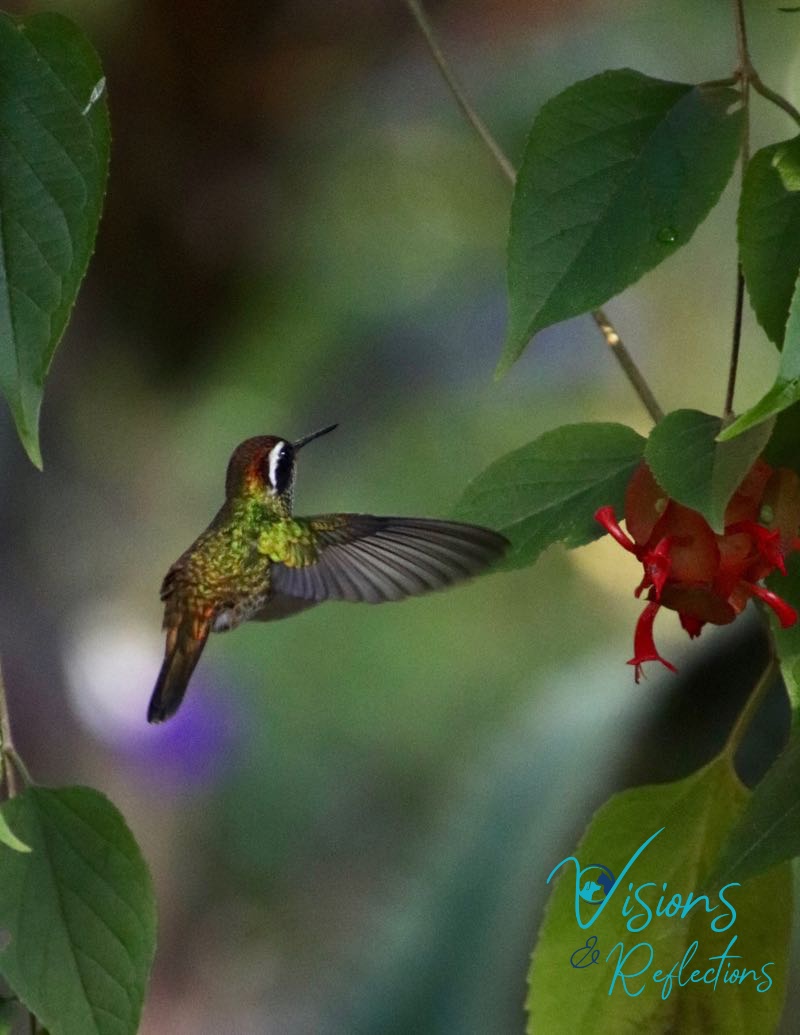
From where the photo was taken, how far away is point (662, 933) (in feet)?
1.78

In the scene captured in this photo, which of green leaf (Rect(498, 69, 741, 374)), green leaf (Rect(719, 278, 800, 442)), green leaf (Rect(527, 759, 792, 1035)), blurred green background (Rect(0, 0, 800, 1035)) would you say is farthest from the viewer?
blurred green background (Rect(0, 0, 800, 1035))

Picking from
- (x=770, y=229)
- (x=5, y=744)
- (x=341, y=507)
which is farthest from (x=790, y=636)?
(x=341, y=507)

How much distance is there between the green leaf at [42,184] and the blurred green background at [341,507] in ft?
2.40

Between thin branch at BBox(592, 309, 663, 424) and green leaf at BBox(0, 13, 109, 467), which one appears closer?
→ green leaf at BBox(0, 13, 109, 467)

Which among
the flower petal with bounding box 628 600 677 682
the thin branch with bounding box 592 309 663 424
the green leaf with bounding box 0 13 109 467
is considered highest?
the green leaf with bounding box 0 13 109 467

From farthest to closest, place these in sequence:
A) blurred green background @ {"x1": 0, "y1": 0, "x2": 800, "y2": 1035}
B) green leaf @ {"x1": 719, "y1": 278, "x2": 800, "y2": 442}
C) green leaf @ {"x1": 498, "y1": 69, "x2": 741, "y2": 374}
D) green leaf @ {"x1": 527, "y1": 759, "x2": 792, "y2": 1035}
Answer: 1. blurred green background @ {"x1": 0, "y1": 0, "x2": 800, "y2": 1035}
2. green leaf @ {"x1": 527, "y1": 759, "x2": 792, "y2": 1035}
3. green leaf @ {"x1": 498, "y1": 69, "x2": 741, "y2": 374}
4. green leaf @ {"x1": 719, "y1": 278, "x2": 800, "y2": 442}

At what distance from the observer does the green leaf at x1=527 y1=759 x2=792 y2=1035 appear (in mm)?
531

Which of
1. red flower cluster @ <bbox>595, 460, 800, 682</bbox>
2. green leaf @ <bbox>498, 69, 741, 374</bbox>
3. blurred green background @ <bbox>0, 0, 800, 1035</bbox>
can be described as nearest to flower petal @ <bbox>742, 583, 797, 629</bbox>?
red flower cluster @ <bbox>595, 460, 800, 682</bbox>

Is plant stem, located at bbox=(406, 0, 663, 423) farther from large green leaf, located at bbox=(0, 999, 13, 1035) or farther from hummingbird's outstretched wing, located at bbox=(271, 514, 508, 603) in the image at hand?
large green leaf, located at bbox=(0, 999, 13, 1035)

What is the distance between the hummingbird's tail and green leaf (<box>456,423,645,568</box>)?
0.11m

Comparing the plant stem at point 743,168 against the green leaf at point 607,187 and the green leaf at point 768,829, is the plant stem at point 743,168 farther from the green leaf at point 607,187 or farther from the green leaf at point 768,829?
the green leaf at point 768,829

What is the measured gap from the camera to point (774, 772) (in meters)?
0.42

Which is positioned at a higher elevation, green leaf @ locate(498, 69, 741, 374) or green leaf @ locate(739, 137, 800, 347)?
green leaf @ locate(498, 69, 741, 374)

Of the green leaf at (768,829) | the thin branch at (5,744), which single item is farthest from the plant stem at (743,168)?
the thin branch at (5,744)
